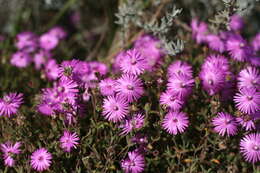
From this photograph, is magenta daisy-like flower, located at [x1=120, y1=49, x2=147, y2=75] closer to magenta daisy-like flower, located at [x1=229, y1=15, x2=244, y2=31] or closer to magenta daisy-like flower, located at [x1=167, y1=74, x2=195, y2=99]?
magenta daisy-like flower, located at [x1=167, y1=74, x2=195, y2=99]

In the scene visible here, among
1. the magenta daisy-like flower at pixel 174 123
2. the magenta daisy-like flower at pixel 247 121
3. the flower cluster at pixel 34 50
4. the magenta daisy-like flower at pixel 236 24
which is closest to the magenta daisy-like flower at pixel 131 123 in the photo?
the magenta daisy-like flower at pixel 174 123

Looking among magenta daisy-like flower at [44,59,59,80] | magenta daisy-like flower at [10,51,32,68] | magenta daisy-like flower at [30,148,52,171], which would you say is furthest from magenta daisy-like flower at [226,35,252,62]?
magenta daisy-like flower at [10,51,32,68]

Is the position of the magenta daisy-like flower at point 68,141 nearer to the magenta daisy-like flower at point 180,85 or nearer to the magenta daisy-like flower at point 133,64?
the magenta daisy-like flower at point 133,64

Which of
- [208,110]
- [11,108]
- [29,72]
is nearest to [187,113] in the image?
[208,110]

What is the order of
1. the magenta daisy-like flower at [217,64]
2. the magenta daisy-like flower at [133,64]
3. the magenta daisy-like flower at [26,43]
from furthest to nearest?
1. the magenta daisy-like flower at [26,43]
2. the magenta daisy-like flower at [217,64]
3. the magenta daisy-like flower at [133,64]

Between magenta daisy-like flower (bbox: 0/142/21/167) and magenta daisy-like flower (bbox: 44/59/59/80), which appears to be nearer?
magenta daisy-like flower (bbox: 0/142/21/167)

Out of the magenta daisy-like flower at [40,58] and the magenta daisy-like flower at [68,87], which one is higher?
the magenta daisy-like flower at [40,58]

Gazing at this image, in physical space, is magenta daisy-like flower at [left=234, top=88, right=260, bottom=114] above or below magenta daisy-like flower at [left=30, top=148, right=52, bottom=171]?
above
